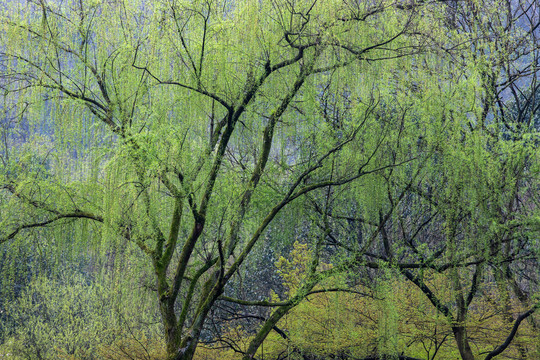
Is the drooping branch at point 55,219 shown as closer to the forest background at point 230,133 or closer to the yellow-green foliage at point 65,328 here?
the forest background at point 230,133

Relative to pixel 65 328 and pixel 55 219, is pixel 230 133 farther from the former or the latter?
pixel 65 328

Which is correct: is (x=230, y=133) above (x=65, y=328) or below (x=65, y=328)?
above

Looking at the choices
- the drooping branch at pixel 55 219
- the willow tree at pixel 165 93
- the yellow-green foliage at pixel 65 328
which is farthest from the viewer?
the yellow-green foliage at pixel 65 328

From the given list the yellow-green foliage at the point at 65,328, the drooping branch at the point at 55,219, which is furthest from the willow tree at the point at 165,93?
the yellow-green foliage at the point at 65,328

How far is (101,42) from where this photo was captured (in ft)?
14.4

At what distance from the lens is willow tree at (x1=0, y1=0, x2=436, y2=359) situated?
4074 millimetres

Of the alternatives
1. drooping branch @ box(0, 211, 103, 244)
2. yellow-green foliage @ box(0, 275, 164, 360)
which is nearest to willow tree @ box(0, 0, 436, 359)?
drooping branch @ box(0, 211, 103, 244)

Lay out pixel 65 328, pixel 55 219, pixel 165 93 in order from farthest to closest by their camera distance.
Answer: pixel 65 328, pixel 55 219, pixel 165 93

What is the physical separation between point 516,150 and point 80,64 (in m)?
3.81

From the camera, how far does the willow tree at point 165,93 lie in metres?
4.07

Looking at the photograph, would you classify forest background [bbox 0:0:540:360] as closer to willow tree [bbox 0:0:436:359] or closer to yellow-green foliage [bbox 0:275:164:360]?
willow tree [bbox 0:0:436:359]

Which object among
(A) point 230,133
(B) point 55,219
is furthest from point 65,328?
(A) point 230,133

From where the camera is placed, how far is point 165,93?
174 inches

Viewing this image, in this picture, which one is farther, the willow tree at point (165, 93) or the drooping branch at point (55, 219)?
the drooping branch at point (55, 219)
